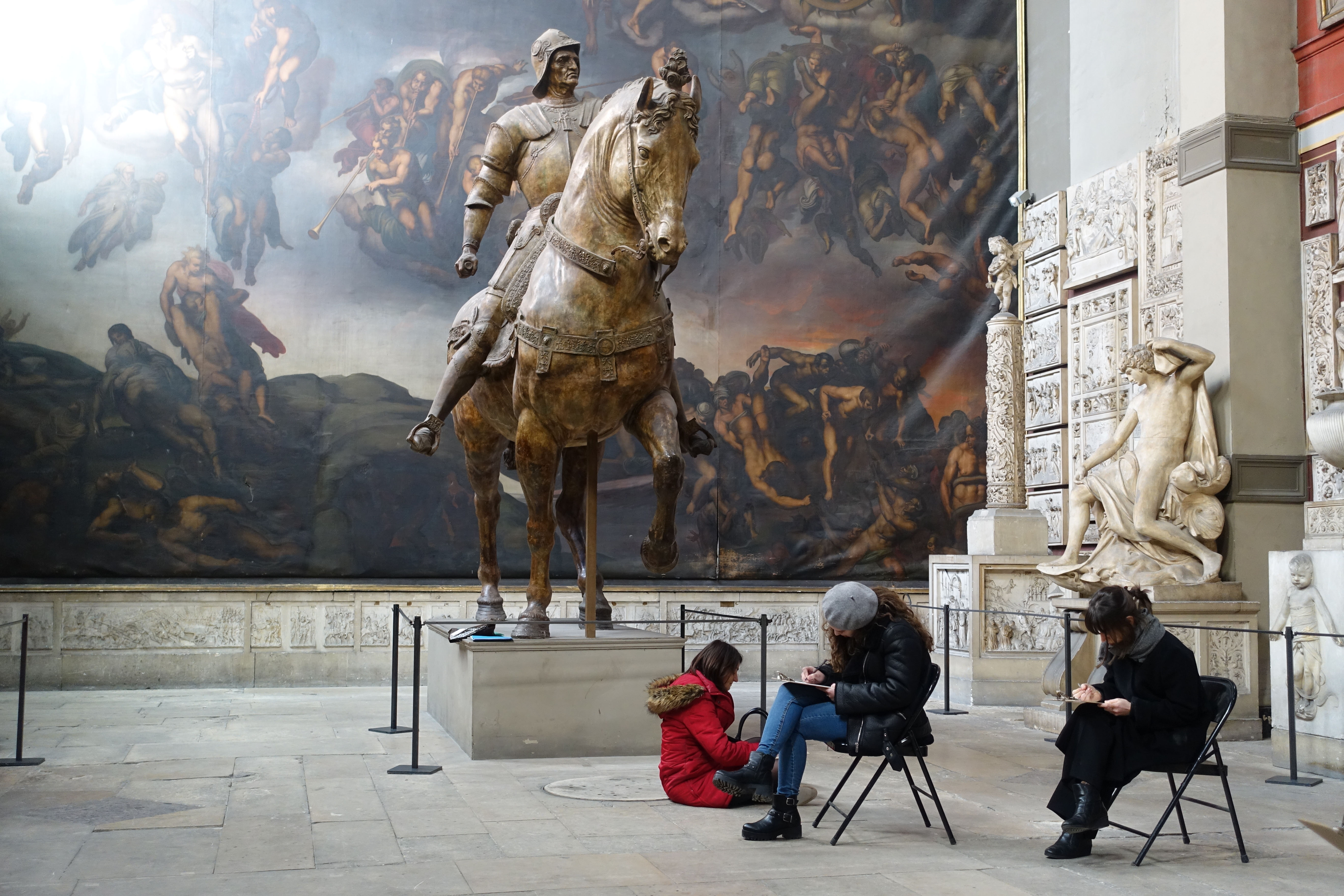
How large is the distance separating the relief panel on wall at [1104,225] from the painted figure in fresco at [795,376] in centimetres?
311

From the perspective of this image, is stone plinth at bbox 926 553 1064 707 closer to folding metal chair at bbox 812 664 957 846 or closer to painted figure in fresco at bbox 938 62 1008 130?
folding metal chair at bbox 812 664 957 846

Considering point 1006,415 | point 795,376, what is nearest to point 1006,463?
point 1006,415

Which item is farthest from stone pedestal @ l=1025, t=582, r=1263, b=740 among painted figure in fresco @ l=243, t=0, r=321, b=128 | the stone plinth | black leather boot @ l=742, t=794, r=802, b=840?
painted figure in fresco @ l=243, t=0, r=321, b=128

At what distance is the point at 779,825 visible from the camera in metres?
5.23

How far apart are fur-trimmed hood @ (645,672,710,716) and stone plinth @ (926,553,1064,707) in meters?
5.76

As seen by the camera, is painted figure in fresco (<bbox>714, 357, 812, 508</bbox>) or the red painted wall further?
painted figure in fresco (<bbox>714, 357, 812, 508</bbox>)

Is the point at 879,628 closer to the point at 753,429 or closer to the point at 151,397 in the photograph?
the point at 753,429

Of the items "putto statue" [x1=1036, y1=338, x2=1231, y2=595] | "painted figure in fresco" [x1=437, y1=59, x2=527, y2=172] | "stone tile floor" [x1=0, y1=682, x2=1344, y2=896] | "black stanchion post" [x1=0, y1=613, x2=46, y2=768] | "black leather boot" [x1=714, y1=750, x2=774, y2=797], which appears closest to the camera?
"stone tile floor" [x1=0, y1=682, x2=1344, y2=896]

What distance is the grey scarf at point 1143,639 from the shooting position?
499 cm

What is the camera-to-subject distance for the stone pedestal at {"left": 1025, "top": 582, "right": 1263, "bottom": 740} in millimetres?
8969

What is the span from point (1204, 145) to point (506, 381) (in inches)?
233

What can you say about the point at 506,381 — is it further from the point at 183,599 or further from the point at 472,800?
the point at 183,599

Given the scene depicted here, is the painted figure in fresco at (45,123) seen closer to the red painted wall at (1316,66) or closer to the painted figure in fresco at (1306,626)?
the red painted wall at (1316,66)

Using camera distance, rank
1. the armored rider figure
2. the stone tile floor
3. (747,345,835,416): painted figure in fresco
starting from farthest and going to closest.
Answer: (747,345,835,416): painted figure in fresco < the armored rider figure < the stone tile floor
